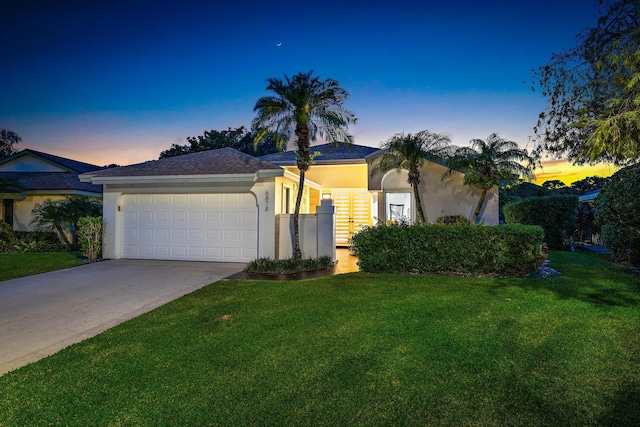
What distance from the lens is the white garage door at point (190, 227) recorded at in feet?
40.2

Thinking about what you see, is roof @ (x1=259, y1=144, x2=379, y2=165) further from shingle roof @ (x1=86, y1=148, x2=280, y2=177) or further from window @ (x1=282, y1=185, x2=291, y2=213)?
shingle roof @ (x1=86, y1=148, x2=280, y2=177)

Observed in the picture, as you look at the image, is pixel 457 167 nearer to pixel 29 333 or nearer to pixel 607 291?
pixel 607 291

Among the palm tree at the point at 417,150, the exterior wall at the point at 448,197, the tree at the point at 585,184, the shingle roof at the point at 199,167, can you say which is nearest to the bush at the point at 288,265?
the shingle roof at the point at 199,167

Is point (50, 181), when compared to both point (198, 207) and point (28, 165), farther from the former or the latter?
point (198, 207)

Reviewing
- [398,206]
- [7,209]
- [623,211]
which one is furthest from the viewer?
[7,209]

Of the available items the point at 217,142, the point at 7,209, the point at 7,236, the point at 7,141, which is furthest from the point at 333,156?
the point at 7,141

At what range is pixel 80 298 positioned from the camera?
729cm

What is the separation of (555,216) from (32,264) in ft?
70.5

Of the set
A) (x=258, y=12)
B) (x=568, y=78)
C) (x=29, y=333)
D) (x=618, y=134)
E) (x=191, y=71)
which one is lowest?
(x=29, y=333)

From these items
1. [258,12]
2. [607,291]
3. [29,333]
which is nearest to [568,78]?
[607,291]

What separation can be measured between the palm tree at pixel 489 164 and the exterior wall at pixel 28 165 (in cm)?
2295

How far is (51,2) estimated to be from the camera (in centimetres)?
1234

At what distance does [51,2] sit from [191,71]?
505 cm

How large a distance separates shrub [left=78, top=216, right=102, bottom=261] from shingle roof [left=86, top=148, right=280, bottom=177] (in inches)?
71.8
